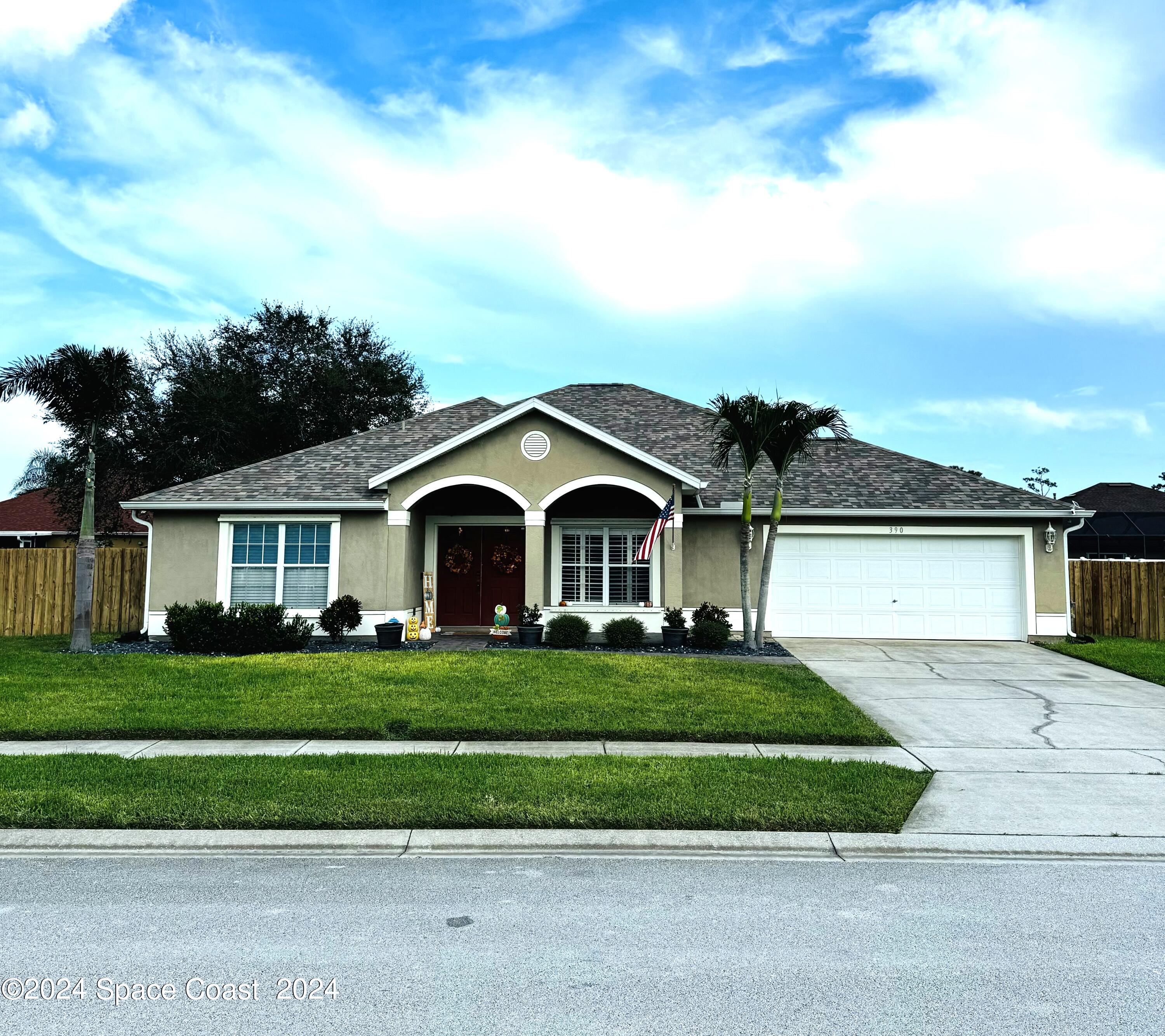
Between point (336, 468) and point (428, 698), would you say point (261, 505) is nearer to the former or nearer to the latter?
point (336, 468)

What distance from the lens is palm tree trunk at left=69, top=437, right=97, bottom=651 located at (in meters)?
15.1

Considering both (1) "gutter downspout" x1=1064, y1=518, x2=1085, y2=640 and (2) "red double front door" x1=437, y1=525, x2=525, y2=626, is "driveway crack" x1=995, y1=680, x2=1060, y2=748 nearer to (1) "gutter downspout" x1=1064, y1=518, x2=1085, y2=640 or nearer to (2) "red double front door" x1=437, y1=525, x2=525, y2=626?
(1) "gutter downspout" x1=1064, y1=518, x2=1085, y2=640

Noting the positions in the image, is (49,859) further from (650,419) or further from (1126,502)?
(1126,502)

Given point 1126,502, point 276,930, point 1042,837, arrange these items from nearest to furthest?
point 276,930 < point 1042,837 < point 1126,502

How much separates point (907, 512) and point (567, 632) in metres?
7.61

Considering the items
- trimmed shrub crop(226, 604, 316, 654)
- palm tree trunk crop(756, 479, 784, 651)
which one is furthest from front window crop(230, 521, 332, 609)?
→ palm tree trunk crop(756, 479, 784, 651)

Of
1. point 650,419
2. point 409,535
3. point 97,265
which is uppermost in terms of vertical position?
point 97,265

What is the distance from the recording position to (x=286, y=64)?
46.9ft

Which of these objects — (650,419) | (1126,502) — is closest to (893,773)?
(650,419)

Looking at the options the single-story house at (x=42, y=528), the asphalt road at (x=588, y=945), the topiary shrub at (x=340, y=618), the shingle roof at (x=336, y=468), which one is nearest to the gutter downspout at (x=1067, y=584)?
the shingle roof at (x=336, y=468)

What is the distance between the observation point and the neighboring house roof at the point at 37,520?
31.1 metres

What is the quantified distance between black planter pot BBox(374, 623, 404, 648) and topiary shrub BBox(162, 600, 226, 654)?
2703 millimetres

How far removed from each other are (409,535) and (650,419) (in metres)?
8.28

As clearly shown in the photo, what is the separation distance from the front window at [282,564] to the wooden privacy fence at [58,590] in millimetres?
3503
